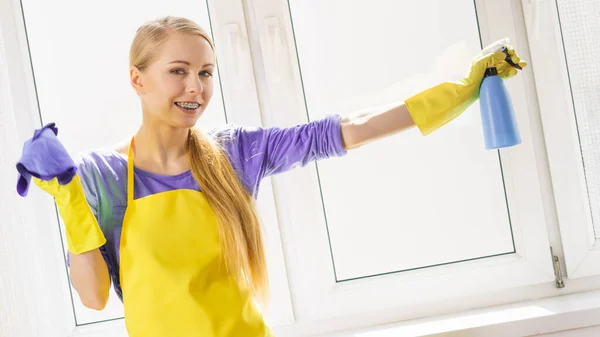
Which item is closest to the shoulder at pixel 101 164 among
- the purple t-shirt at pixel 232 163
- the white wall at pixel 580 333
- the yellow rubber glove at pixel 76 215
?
the purple t-shirt at pixel 232 163

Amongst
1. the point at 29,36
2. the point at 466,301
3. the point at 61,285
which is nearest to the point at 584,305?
the point at 466,301

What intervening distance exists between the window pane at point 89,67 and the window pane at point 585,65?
2.82 ft

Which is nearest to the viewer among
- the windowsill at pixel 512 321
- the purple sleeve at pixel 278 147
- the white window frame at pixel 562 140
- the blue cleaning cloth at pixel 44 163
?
the blue cleaning cloth at pixel 44 163

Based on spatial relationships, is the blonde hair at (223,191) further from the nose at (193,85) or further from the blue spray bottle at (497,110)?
the blue spray bottle at (497,110)

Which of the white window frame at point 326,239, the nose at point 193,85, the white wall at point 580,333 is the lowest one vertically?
the white wall at point 580,333

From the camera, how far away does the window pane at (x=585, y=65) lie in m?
1.71

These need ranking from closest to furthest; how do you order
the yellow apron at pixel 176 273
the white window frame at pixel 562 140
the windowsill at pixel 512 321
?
the yellow apron at pixel 176 273
the windowsill at pixel 512 321
the white window frame at pixel 562 140

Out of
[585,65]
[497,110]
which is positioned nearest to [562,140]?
[585,65]

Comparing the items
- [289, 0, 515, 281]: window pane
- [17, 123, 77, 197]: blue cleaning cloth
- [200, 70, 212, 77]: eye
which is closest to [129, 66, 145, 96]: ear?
[200, 70, 212, 77]: eye

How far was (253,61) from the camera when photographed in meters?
1.75

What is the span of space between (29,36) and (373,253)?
1024 millimetres

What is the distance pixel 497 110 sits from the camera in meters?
1.30

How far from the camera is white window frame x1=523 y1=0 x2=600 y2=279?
171cm

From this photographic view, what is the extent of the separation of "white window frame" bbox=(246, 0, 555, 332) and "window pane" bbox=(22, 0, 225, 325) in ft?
0.63
